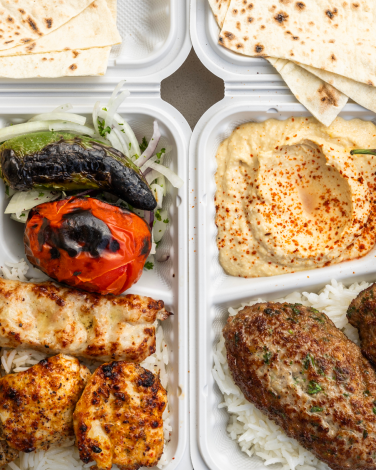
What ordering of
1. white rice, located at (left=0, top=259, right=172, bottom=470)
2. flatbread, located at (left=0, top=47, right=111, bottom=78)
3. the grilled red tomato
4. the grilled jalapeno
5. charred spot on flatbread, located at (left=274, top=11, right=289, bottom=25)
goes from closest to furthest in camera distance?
1. the grilled red tomato
2. the grilled jalapeno
3. white rice, located at (left=0, top=259, right=172, bottom=470)
4. flatbread, located at (left=0, top=47, right=111, bottom=78)
5. charred spot on flatbread, located at (left=274, top=11, right=289, bottom=25)

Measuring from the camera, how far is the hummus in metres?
2.63

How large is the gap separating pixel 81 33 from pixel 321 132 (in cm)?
171

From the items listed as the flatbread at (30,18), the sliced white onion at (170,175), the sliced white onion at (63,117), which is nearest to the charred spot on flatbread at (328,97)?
the sliced white onion at (170,175)

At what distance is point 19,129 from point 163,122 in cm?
89

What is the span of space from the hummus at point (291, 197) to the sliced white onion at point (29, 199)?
42.8 inches

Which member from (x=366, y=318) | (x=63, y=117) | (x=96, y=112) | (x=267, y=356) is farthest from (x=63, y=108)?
(x=366, y=318)

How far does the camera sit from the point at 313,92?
2.61 m

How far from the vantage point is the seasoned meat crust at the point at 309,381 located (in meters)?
2.14

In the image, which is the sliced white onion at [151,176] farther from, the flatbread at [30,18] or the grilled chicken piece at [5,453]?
the grilled chicken piece at [5,453]

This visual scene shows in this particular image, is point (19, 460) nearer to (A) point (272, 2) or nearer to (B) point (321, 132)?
(B) point (321, 132)

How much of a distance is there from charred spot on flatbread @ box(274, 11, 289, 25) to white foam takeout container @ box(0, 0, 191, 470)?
23.2 inches

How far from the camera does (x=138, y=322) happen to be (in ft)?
7.68

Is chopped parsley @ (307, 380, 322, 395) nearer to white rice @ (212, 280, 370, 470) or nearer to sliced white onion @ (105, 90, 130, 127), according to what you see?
white rice @ (212, 280, 370, 470)

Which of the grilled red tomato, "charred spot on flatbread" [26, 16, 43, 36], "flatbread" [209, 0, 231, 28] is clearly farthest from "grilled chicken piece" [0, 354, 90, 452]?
"flatbread" [209, 0, 231, 28]
